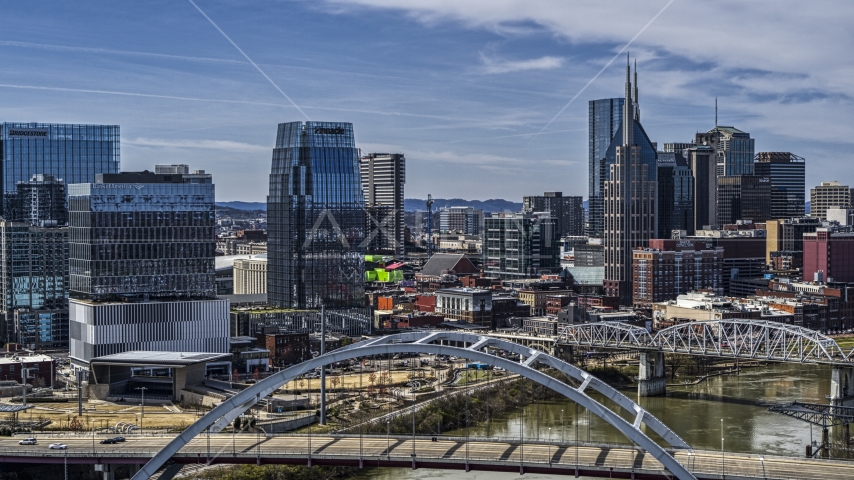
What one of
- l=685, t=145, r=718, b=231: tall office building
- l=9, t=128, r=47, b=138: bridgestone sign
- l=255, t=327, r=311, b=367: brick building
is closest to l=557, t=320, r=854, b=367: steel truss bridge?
l=255, t=327, r=311, b=367: brick building

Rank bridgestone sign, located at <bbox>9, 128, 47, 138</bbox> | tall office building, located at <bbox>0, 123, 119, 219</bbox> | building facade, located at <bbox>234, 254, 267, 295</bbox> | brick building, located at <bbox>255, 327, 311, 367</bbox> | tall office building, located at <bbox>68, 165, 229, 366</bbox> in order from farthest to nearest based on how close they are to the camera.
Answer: building facade, located at <bbox>234, 254, 267, 295</bbox> → bridgestone sign, located at <bbox>9, 128, 47, 138</bbox> → tall office building, located at <bbox>0, 123, 119, 219</bbox> → brick building, located at <bbox>255, 327, 311, 367</bbox> → tall office building, located at <bbox>68, 165, 229, 366</bbox>

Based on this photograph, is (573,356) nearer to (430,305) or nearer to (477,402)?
(477,402)

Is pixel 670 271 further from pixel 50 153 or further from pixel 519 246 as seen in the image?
pixel 50 153

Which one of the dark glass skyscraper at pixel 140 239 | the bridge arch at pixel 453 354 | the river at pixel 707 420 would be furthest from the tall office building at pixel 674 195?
the bridge arch at pixel 453 354

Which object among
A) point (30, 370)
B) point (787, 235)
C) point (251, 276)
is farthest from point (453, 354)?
point (787, 235)

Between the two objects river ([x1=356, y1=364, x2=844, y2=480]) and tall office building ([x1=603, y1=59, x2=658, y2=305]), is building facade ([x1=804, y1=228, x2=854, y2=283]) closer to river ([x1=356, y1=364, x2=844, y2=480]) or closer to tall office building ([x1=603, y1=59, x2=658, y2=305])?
tall office building ([x1=603, y1=59, x2=658, y2=305])

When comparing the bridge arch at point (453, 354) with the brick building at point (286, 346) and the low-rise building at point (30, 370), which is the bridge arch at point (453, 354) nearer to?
the low-rise building at point (30, 370)

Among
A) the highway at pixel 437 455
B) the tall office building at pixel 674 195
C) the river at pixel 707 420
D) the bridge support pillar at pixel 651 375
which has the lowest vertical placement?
the river at pixel 707 420
